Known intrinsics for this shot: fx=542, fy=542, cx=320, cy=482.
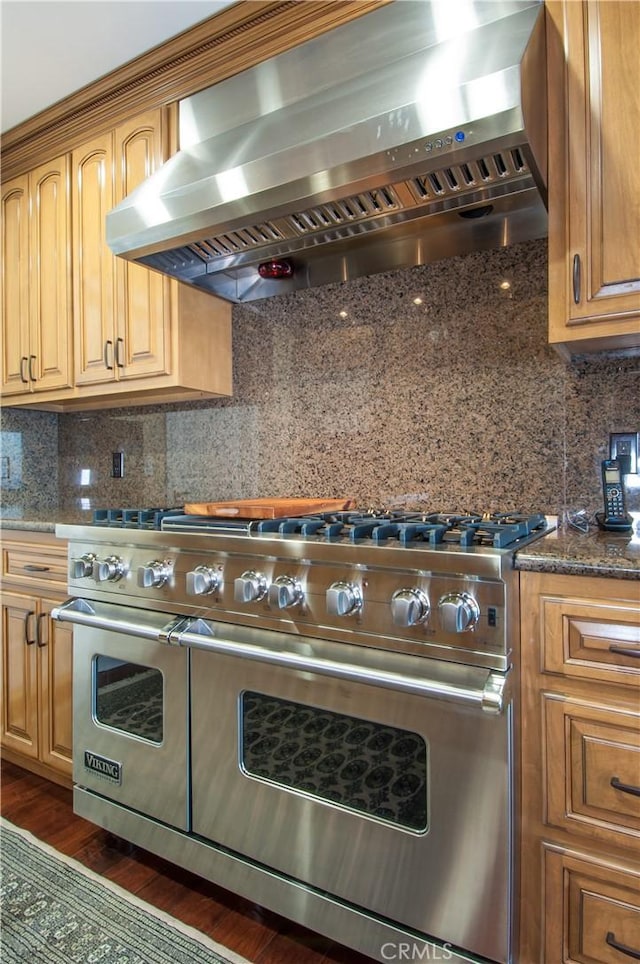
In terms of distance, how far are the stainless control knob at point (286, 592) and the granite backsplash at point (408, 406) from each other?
2.29 feet

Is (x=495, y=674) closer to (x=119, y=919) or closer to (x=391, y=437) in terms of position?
(x=391, y=437)

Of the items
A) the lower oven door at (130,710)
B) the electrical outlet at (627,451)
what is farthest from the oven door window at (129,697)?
the electrical outlet at (627,451)

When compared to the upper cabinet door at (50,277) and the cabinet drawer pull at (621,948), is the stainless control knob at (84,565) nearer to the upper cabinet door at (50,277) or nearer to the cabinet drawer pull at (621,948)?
the upper cabinet door at (50,277)

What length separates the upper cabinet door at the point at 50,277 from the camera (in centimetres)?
232

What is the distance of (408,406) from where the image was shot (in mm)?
1846

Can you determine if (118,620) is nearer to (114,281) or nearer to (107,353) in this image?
(107,353)

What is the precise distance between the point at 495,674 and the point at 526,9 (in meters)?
1.49

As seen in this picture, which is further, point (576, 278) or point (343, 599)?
point (576, 278)

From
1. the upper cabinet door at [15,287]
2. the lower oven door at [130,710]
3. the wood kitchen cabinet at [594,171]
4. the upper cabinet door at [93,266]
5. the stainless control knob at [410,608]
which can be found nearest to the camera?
the stainless control knob at [410,608]

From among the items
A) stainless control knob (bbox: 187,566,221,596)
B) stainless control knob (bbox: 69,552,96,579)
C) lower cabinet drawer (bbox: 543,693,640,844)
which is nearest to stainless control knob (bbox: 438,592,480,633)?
lower cabinet drawer (bbox: 543,693,640,844)

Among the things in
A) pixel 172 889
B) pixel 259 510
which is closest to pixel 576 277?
pixel 259 510

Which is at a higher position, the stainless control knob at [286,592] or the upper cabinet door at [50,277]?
the upper cabinet door at [50,277]

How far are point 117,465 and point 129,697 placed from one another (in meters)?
1.32

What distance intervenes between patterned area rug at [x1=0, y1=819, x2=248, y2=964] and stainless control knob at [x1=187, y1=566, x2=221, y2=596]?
0.85m
